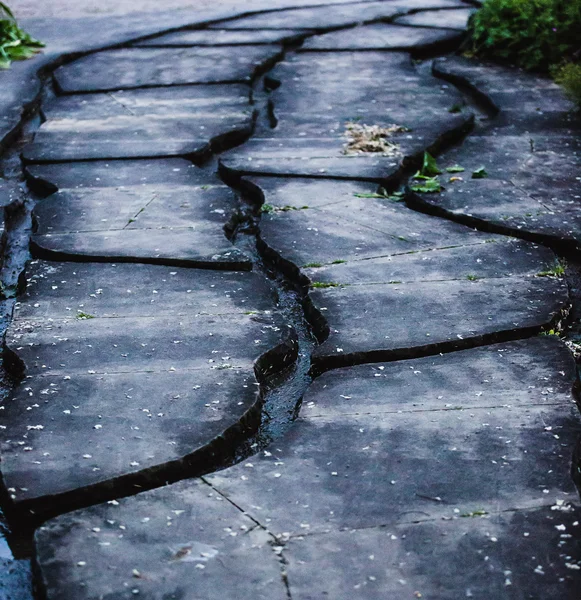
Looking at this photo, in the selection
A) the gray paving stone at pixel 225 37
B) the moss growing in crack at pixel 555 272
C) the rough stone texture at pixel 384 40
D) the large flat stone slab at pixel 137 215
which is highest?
the gray paving stone at pixel 225 37

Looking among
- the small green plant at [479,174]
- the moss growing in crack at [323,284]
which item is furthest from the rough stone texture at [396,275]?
the small green plant at [479,174]

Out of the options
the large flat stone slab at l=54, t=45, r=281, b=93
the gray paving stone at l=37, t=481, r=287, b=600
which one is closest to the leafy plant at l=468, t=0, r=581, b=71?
the large flat stone slab at l=54, t=45, r=281, b=93

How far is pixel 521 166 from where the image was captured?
12.0 feet

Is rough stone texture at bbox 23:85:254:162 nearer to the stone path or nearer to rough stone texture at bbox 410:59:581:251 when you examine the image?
the stone path

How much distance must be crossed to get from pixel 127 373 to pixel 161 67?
3219 mm

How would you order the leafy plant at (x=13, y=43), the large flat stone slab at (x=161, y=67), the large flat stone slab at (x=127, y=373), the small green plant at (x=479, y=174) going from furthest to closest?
the leafy plant at (x=13, y=43) → the large flat stone slab at (x=161, y=67) → the small green plant at (x=479, y=174) → the large flat stone slab at (x=127, y=373)

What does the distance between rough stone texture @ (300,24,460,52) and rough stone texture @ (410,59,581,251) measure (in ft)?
2.35

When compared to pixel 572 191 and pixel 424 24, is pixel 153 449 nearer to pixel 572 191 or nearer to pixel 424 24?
pixel 572 191

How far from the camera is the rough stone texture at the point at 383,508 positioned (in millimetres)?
1618

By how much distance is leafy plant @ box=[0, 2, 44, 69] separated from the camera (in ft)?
17.3

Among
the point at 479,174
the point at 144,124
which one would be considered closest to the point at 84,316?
the point at 479,174

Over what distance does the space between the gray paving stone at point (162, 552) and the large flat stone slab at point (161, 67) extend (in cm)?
335

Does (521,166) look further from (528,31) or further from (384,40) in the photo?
(384,40)

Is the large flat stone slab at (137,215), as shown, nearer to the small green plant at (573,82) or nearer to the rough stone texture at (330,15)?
the small green plant at (573,82)
